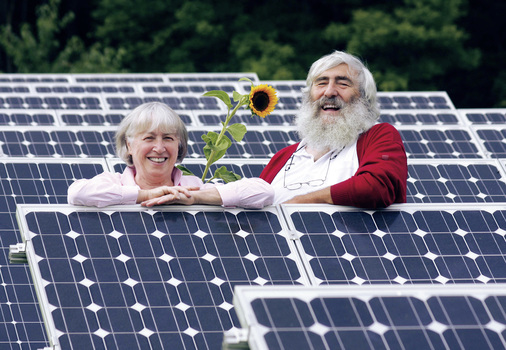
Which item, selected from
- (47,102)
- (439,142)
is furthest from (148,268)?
(47,102)

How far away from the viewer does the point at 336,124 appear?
293 inches

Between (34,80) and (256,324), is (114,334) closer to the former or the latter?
(256,324)

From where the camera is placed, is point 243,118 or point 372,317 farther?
point 243,118

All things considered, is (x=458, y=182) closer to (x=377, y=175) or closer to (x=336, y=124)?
(x=336, y=124)

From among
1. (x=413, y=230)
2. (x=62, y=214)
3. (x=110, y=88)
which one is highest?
→ (x=110, y=88)

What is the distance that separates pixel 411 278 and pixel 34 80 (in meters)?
24.2

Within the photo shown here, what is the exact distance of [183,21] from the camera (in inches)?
1560

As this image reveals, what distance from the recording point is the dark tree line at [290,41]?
119 ft

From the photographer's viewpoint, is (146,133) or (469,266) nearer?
(469,266)

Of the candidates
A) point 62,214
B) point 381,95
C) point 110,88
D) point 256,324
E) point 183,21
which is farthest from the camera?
point 183,21

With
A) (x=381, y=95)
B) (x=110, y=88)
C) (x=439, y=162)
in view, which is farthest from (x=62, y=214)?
(x=110, y=88)

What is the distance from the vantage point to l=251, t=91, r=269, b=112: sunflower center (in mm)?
7262

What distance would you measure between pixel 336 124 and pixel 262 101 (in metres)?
0.66

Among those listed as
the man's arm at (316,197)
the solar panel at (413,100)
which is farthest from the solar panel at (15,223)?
the solar panel at (413,100)
